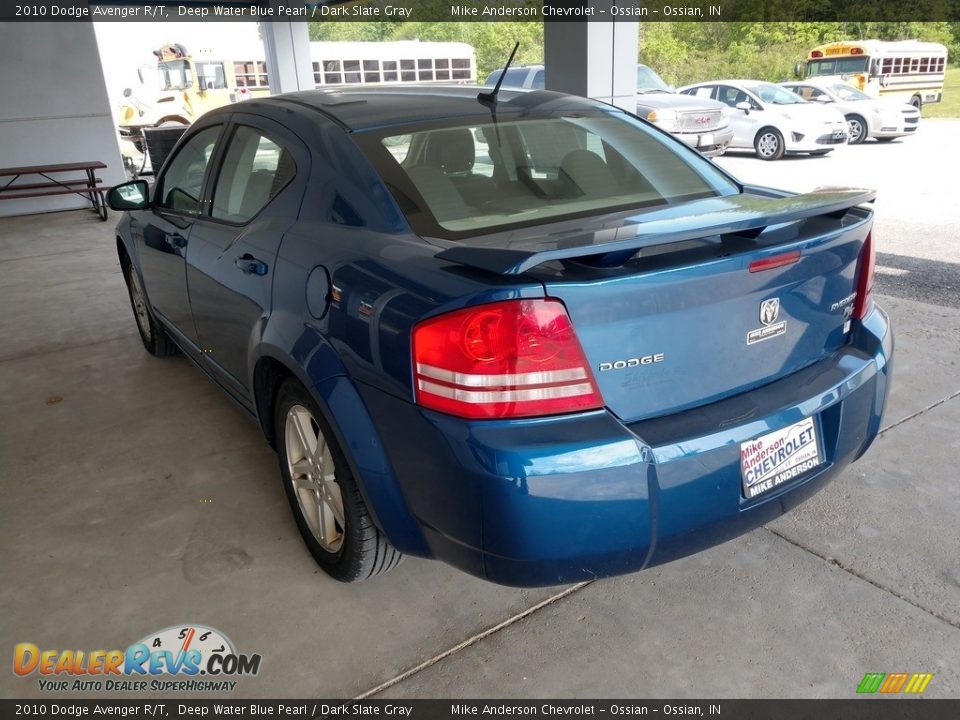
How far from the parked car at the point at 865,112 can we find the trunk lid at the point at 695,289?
14.9 meters

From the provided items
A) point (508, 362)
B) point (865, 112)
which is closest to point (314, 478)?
point (508, 362)

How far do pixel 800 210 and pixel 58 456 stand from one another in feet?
10.6

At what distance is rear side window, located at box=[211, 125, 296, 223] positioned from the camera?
271cm

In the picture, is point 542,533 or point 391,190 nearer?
point 542,533

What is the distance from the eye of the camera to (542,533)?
178 cm

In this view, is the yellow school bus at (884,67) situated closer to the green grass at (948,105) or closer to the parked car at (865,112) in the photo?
the green grass at (948,105)

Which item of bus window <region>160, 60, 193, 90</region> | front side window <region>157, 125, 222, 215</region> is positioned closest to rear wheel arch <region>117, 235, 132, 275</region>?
front side window <region>157, 125, 222, 215</region>

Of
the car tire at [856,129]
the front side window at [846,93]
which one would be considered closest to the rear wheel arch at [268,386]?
the car tire at [856,129]

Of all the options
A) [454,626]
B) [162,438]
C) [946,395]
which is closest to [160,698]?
[454,626]

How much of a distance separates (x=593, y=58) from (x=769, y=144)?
829cm

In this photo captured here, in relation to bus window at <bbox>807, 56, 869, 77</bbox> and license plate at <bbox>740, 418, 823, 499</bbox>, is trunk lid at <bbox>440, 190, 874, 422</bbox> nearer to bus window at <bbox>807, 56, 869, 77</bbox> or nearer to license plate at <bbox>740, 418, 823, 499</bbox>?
license plate at <bbox>740, 418, 823, 499</bbox>

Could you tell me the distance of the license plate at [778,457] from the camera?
1961mm

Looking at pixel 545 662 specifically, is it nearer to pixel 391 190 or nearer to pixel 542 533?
pixel 542 533

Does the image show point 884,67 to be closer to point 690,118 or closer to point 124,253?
point 690,118
